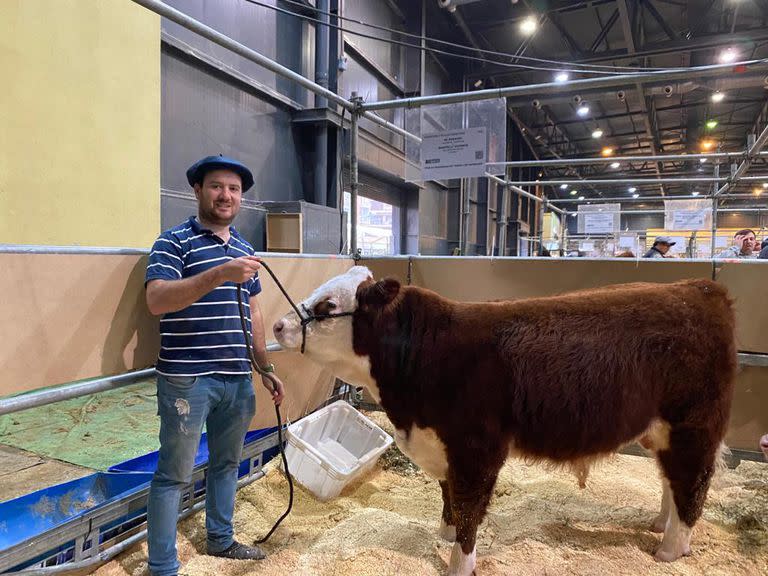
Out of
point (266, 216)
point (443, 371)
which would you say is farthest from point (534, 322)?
point (266, 216)

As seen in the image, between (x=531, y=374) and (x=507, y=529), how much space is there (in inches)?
40.9

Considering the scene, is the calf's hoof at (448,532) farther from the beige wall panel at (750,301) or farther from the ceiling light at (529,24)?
the ceiling light at (529,24)

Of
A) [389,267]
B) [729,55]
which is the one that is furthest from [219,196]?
[729,55]

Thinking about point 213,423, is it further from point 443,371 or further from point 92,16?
point 92,16

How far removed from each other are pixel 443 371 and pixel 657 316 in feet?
3.19

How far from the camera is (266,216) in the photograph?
623cm

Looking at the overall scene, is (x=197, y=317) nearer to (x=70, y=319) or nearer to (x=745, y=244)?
(x=70, y=319)

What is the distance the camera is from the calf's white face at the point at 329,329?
6.43 ft

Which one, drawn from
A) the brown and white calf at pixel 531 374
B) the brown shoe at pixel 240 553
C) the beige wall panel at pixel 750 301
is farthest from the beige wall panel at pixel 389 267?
the beige wall panel at pixel 750 301

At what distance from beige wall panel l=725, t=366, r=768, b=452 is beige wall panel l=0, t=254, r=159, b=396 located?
3.11m

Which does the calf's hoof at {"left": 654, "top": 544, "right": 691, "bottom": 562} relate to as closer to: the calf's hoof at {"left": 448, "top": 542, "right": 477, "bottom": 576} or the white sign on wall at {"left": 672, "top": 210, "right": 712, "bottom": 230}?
the calf's hoof at {"left": 448, "top": 542, "right": 477, "bottom": 576}

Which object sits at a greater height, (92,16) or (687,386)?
(92,16)

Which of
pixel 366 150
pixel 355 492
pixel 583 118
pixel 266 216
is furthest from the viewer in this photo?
pixel 583 118

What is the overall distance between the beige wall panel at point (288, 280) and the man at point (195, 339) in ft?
1.83
